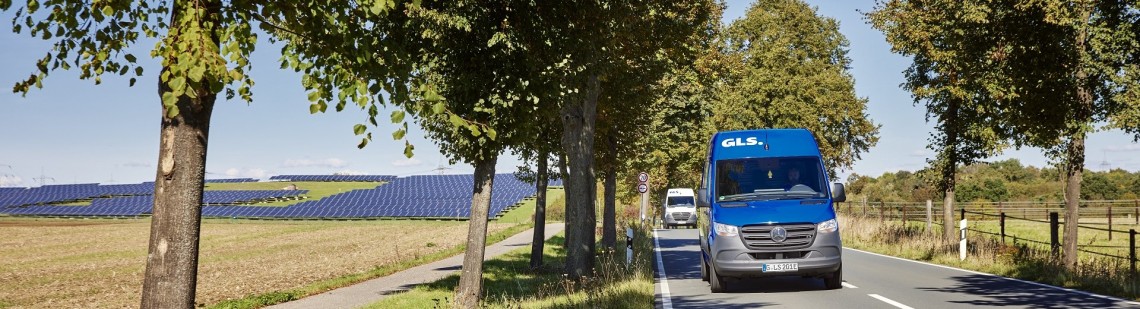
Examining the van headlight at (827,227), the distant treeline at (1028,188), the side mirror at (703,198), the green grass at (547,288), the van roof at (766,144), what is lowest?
the green grass at (547,288)

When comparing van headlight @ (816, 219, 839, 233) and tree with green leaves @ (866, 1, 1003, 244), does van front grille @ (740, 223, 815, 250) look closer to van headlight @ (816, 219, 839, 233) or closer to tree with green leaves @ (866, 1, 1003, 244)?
van headlight @ (816, 219, 839, 233)

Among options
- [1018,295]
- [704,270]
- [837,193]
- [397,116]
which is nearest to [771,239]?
[837,193]

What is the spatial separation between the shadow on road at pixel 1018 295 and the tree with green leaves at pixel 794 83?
30696 mm

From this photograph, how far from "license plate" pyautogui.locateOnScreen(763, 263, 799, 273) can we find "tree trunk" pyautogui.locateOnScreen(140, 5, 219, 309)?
31.1 feet

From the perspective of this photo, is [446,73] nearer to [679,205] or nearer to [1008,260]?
[1008,260]

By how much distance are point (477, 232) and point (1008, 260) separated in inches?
455


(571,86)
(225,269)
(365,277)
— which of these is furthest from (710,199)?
(225,269)

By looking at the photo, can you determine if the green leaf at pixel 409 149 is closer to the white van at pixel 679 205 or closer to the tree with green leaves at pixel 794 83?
the tree with green leaves at pixel 794 83

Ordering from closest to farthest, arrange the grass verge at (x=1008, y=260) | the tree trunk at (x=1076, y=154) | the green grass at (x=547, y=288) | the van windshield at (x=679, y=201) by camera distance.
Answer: the green grass at (x=547, y=288) → the grass verge at (x=1008, y=260) → the tree trunk at (x=1076, y=154) → the van windshield at (x=679, y=201)

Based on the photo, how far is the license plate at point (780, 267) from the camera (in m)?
13.6

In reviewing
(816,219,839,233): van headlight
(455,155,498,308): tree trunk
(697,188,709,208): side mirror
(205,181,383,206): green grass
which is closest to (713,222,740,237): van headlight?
(697,188,709,208): side mirror

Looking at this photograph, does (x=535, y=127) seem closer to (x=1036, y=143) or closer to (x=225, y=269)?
(x=1036, y=143)

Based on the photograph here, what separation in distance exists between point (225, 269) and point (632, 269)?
14.8m

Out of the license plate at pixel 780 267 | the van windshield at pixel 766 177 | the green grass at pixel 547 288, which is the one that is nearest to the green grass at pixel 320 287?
the green grass at pixel 547 288
